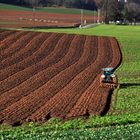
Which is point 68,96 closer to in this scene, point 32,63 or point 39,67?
point 39,67

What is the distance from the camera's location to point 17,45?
44.8 metres

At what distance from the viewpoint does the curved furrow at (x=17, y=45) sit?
39.7 meters

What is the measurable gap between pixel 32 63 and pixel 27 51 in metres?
5.79

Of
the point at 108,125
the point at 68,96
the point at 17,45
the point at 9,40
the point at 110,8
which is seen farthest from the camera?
the point at 110,8

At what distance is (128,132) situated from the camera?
593 inches

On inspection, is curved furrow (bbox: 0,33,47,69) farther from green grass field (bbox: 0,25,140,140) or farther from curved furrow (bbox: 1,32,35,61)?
green grass field (bbox: 0,25,140,140)

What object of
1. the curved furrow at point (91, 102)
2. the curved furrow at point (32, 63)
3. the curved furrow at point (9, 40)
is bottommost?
the curved furrow at point (32, 63)

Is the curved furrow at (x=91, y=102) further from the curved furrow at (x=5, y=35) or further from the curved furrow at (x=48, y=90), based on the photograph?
the curved furrow at (x=5, y=35)

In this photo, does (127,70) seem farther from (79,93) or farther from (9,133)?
(9,133)

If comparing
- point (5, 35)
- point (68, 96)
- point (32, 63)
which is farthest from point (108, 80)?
point (5, 35)

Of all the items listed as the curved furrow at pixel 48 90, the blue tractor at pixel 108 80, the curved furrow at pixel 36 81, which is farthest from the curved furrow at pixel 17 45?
the blue tractor at pixel 108 80

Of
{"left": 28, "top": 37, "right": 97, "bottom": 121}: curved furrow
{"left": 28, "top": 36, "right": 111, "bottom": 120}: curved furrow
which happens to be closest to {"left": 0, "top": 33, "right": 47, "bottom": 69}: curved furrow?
{"left": 28, "top": 37, "right": 97, "bottom": 121}: curved furrow

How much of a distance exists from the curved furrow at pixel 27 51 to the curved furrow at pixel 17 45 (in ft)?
1.61

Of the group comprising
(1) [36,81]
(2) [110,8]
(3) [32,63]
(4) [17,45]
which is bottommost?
(2) [110,8]
